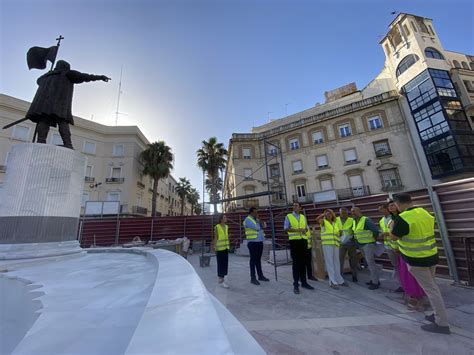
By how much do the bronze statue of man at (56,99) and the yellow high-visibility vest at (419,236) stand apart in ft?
24.4

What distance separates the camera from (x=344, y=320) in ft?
8.41

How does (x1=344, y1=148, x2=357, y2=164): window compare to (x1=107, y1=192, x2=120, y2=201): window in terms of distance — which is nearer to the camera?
(x1=344, y1=148, x2=357, y2=164): window

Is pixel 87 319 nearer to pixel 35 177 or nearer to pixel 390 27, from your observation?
pixel 35 177

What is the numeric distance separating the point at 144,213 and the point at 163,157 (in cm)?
724

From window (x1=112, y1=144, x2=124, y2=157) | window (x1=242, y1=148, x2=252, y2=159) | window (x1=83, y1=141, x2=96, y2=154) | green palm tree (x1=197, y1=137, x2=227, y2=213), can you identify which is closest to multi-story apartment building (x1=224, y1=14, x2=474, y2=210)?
window (x1=242, y1=148, x2=252, y2=159)

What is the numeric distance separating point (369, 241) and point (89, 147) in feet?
88.2

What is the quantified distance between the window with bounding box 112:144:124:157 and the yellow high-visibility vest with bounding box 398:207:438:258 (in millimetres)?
26155

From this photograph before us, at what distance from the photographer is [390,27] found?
870 inches

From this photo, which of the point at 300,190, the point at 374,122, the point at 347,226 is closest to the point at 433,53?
the point at 374,122

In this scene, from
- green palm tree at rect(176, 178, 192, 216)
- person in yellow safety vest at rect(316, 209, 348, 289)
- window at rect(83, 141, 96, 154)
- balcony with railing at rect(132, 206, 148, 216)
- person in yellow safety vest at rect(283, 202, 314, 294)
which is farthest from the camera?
green palm tree at rect(176, 178, 192, 216)

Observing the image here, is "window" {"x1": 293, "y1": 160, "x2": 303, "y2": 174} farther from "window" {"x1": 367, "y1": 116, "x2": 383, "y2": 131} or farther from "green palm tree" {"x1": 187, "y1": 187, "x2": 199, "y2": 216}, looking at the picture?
"green palm tree" {"x1": 187, "y1": 187, "x2": 199, "y2": 216}

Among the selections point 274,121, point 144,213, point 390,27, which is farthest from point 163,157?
point 390,27

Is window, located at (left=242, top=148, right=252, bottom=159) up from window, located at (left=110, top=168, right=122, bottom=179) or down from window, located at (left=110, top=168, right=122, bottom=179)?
up

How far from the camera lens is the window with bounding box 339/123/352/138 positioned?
2215 cm
